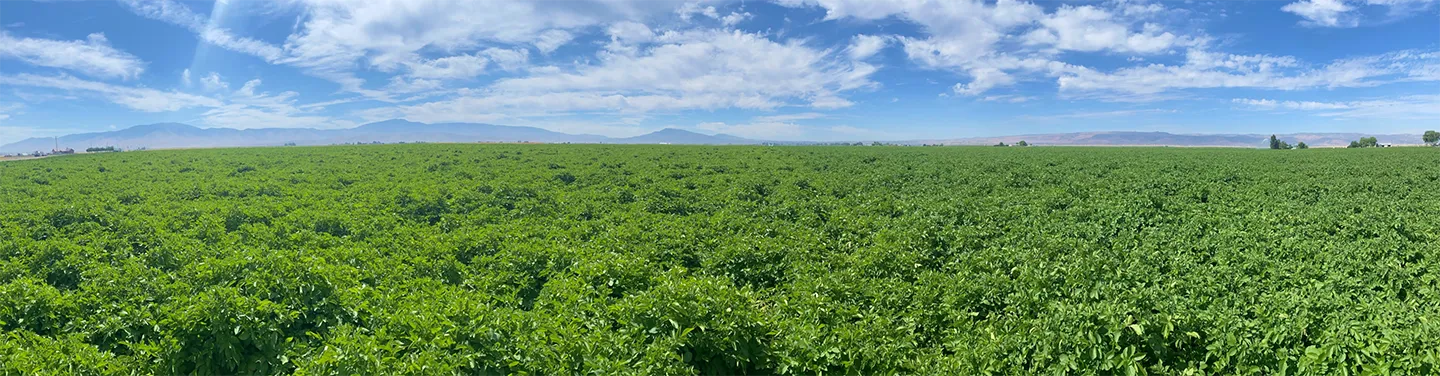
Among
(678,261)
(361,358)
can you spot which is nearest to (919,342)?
(678,261)

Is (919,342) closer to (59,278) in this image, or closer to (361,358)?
(361,358)

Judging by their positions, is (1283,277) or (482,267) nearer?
(1283,277)

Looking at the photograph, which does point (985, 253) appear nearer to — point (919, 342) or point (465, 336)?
point (919, 342)

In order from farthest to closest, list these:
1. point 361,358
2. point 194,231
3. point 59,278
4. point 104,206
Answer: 1. point 104,206
2. point 194,231
3. point 59,278
4. point 361,358

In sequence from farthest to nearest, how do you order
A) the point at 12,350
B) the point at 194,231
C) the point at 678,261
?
the point at 194,231
the point at 678,261
the point at 12,350

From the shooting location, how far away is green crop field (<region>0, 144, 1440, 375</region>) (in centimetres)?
604

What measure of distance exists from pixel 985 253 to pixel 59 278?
→ 16452 millimetres

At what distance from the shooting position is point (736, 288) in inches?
378

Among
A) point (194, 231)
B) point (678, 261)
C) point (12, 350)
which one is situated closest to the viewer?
point (12, 350)

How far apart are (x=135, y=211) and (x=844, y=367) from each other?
19.3m

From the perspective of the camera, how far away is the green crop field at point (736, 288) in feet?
19.8

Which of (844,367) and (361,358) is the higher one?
(361,358)

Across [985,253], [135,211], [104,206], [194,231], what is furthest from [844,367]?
[104,206]

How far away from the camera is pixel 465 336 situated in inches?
251
